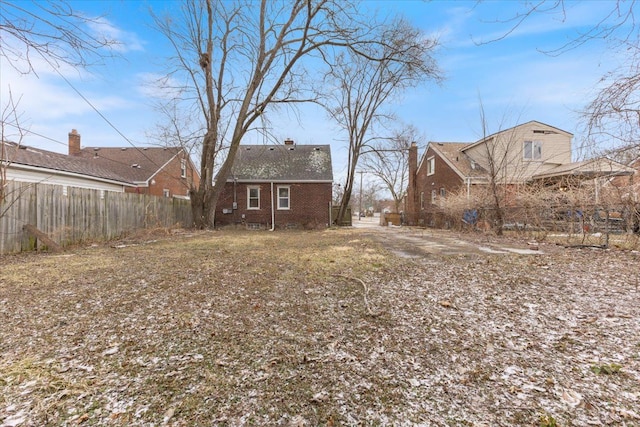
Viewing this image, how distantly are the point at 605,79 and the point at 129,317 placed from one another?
6.90 meters

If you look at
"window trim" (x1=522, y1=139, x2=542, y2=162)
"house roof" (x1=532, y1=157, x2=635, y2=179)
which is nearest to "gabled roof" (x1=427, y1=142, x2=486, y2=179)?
"window trim" (x1=522, y1=139, x2=542, y2=162)

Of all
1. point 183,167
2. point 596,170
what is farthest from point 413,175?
point 183,167

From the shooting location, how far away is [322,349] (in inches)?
98.0

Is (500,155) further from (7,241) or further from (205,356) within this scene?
(7,241)

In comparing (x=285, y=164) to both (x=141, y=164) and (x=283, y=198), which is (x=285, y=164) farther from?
(x=141, y=164)

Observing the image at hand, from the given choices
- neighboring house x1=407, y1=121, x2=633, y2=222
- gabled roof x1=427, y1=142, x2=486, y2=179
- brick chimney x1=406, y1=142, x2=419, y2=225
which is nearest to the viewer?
neighboring house x1=407, y1=121, x2=633, y2=222

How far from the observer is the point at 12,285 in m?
4.20

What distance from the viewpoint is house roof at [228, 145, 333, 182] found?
701 inches

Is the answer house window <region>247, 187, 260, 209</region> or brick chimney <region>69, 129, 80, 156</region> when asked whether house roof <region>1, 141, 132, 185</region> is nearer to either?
brick chimney <region>69, 129, 80, 156</region>

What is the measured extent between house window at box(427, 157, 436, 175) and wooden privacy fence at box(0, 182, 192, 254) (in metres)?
17.8

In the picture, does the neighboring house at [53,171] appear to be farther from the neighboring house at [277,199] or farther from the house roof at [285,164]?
the house roof at [285,164]

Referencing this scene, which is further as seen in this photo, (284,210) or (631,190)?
(284,210)

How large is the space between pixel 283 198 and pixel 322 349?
15.8 metres

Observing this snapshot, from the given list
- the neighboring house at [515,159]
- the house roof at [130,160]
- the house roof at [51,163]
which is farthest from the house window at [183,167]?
the neighboring house at [515,159]
